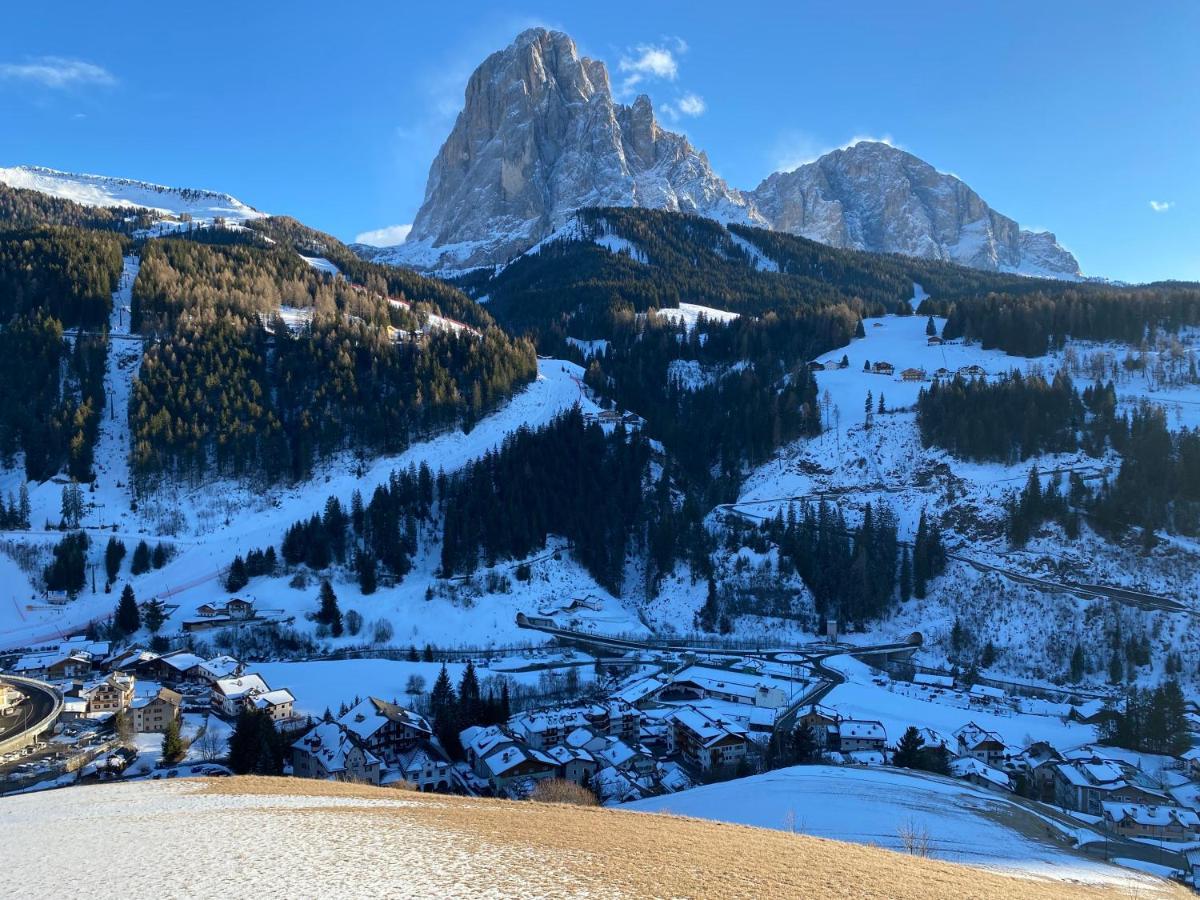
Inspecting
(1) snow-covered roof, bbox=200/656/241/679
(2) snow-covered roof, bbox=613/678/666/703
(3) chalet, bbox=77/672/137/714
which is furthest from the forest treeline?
(2) snow-covered roof, bbox=613/678/666/703

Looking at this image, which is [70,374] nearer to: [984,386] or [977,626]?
[977,626]

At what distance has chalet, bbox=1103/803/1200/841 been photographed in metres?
36.2

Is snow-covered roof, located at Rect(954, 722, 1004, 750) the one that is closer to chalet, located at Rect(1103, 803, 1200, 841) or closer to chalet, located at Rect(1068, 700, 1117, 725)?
chalet, located at Rect(1068, 700, 1117, 725)

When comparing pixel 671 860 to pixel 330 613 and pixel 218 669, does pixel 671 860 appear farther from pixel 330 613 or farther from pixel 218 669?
pixel 330 613

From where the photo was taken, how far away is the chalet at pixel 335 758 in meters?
38.3

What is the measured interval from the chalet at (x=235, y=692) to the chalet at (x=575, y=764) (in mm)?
17384

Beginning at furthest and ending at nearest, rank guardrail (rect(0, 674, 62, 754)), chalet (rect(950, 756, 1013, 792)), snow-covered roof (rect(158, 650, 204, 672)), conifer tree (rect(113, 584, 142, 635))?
conifer tree (rect(113, 584, 142, 635)), snow-covered roof (rect(158, 650, 204, 672)), chalet (rect(950, 756, 1013, 792)), guardrail (rect(0, 674, 62, 754))

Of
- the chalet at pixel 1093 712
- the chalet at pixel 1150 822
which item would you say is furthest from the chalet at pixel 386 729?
the chalet at pixel 1093 712

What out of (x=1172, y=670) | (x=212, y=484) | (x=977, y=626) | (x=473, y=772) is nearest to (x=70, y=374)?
(x=212, y=484)

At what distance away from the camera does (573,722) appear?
1857 inches

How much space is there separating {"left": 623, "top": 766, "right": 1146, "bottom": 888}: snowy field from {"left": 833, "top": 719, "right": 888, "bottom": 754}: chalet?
21.1 feet

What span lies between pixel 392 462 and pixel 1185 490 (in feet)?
244

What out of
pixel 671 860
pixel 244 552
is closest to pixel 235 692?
pixel 244 552

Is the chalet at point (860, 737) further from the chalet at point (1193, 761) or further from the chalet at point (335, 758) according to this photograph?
the chalet at point (335, 758)
